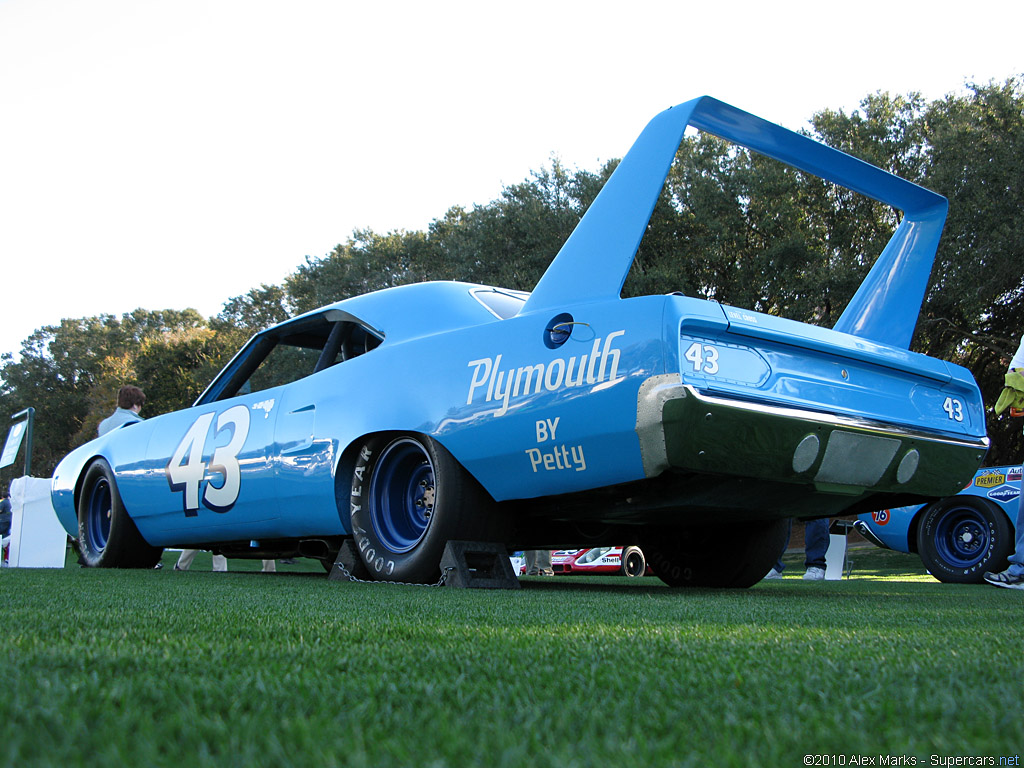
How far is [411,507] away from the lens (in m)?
4.15

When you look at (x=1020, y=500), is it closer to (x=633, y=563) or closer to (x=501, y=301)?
(x=501, y=301)

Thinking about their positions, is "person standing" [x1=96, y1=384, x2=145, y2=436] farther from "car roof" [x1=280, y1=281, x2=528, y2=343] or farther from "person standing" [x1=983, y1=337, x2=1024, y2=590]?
"person standing" [x1=983, y1=337, x2=1024, y2=590]

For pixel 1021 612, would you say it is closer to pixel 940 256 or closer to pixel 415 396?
pixel 415 396

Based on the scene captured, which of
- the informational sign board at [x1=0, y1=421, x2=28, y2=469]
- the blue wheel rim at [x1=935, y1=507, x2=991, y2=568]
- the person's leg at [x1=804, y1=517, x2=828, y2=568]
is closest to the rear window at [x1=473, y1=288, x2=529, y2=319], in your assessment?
the person's leg at [x1=804, y1=517, x2=828, y2=568]

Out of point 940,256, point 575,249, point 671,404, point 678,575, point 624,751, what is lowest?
point 678,575

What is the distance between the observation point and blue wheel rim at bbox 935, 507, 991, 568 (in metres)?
7.30

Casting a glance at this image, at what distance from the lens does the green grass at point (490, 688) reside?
0.96 metres

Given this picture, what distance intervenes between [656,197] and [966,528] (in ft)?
18.5

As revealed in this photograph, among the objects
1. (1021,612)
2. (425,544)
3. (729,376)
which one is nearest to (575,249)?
(729,376)

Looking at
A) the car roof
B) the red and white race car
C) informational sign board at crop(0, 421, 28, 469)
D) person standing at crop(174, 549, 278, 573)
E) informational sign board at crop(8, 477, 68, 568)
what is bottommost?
the red and white race car

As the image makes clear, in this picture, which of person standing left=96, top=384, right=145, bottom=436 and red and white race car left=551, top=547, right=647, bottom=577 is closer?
person standing left=96, top=384, right=145, bottom=436

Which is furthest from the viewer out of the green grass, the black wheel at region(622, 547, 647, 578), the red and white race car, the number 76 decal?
the red and white race car

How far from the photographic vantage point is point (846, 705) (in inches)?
48.1

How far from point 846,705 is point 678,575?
12.6ft
